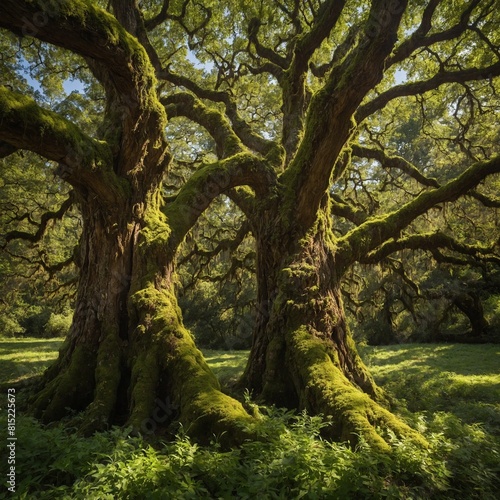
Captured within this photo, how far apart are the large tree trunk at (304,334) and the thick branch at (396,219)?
51 cm

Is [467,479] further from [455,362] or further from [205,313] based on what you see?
[205,313]

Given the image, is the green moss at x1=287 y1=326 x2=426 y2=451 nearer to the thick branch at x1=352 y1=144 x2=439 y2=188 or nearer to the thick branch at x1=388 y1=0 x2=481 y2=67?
the thick branch at x1=388 y1=0 x2=481 y2=67

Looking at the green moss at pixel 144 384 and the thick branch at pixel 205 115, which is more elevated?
the thick branch at pixel 205 115

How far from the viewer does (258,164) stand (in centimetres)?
787

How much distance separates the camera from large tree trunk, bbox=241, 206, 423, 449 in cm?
558

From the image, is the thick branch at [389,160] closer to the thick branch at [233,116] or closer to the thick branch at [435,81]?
the thick branch at [435,81]

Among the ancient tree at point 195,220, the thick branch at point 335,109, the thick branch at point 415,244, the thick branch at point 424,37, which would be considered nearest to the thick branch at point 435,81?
the ancient tree at point 195,220

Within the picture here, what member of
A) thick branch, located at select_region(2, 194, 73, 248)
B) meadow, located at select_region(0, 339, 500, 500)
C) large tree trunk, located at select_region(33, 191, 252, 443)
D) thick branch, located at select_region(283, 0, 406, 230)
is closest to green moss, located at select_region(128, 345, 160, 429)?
large tree trunk, located at select_region(33, 191, 252, 443)

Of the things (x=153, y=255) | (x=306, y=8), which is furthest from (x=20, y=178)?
(x=306, y=8)

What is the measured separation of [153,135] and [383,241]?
595 cm

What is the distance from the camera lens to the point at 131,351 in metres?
5.98

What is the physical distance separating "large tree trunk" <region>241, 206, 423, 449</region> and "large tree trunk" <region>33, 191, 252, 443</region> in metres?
1.44

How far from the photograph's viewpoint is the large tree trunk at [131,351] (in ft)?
16.0

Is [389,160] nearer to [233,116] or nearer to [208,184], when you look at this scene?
[233,116]
